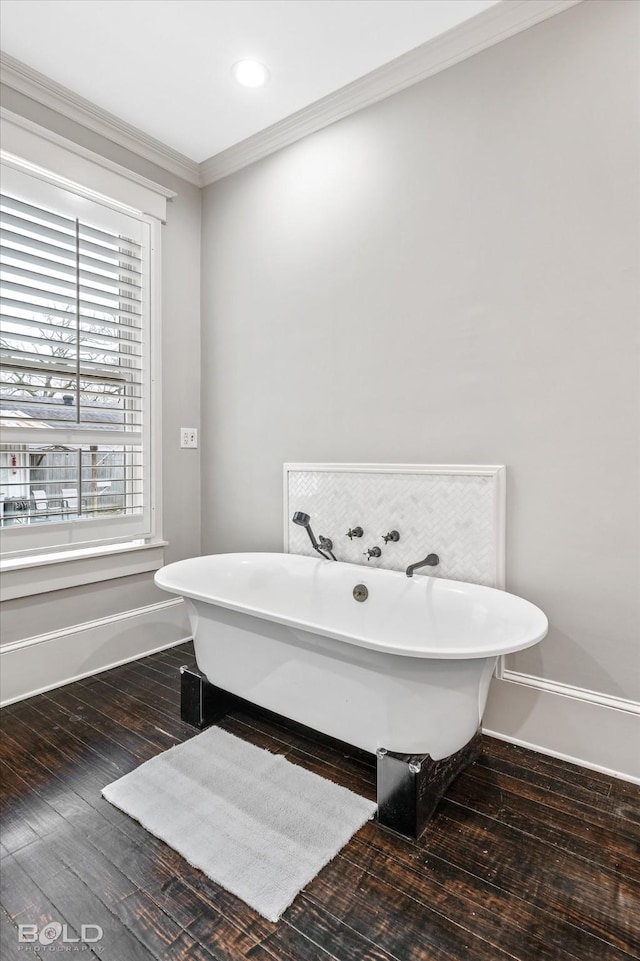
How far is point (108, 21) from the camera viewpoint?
1993 mm

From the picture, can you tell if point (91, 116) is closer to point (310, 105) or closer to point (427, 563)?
point (310, 105)

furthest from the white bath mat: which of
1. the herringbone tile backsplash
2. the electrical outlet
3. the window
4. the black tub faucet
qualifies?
the electrical outlet

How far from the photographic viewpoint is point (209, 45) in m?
2.11

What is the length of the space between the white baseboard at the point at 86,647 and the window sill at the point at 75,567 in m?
0.22

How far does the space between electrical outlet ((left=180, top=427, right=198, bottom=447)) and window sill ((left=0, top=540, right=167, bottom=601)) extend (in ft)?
1.97

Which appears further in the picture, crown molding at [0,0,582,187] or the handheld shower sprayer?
the handheld shower sprayer

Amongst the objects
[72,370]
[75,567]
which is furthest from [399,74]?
[75,567]

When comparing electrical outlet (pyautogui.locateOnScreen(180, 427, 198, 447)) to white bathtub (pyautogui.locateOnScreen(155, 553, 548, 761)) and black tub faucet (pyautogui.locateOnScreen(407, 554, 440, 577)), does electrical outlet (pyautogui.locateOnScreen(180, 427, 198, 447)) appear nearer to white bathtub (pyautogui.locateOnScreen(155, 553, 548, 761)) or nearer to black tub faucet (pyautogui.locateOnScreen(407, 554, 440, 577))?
white bathtub (pyautogui.locateOnScreen(155, 553, 548, 761))

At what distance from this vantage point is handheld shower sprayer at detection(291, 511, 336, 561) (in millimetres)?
2377

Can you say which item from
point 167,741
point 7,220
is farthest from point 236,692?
point 7,220

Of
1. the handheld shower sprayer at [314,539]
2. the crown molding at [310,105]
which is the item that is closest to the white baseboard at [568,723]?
the handheld shower sprayer at [314,539]

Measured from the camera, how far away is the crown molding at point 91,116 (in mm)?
2186

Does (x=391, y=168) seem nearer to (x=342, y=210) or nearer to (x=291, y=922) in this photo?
(x=342, y=210)

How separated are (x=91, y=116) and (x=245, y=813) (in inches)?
120
